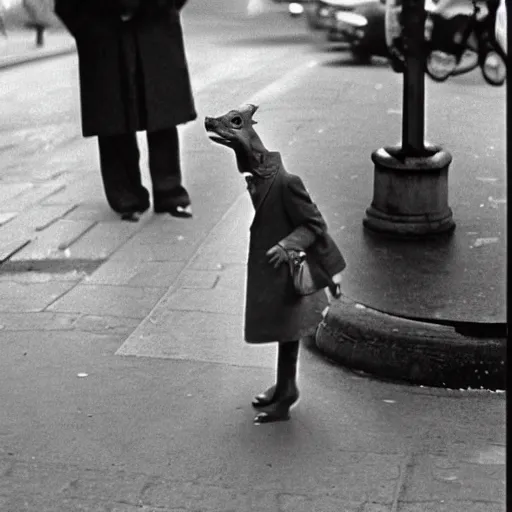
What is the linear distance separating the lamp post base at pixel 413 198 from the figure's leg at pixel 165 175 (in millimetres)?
2190

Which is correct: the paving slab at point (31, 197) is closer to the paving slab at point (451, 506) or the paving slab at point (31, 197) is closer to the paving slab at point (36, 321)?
the paving slab at point (36, 321)

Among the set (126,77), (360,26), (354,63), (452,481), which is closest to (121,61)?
(126,77)

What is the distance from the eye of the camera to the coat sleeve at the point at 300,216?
4.33 meters

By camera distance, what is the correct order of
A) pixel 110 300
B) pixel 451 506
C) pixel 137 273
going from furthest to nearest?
1. pixel 137 273
2. pixel 110 300
3. pixel 451 506

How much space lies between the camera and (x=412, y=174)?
648 cm

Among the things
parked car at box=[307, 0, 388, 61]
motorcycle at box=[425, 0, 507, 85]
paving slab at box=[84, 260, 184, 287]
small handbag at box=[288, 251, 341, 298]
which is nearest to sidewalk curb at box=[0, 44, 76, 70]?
parked car at box=[307, 0, 388, 61]

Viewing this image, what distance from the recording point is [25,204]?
8.89 m

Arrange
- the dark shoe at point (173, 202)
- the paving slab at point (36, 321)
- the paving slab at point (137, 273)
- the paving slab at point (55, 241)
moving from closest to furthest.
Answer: the paving slab at point (36, 321) < the paving slab at point (137, 273) < the paving slab at point (55, 241) < the dark shoe at point (173, 202)

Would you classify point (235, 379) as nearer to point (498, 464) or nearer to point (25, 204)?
point (498, 464)

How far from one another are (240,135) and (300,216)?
1.35 feet

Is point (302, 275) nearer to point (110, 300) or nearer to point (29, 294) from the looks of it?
point (110, 300)

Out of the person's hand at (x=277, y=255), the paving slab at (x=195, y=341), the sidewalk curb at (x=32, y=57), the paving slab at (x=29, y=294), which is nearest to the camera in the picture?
the person's hand at (x=277, y=255)

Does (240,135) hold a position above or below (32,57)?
above

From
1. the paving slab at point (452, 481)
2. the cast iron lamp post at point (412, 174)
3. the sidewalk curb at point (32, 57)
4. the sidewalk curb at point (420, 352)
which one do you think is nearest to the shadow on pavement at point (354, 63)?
the sidewalk curb at point (32, 57)
